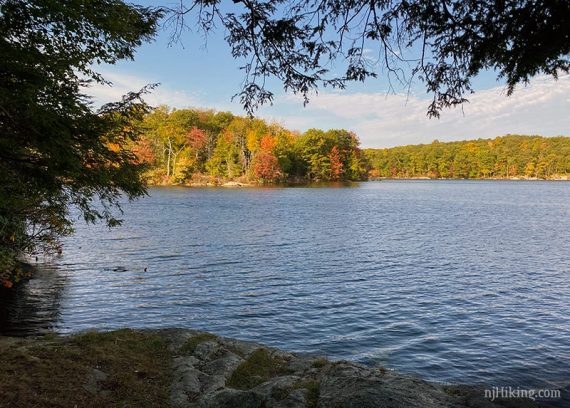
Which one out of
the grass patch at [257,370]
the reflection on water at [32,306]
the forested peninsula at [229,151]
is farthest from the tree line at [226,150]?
the grass patch at [257,370]

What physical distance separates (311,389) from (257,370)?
2.29 m

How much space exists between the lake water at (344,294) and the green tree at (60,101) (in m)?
8.24

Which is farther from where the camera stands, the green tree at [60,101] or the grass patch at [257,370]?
the grass patch at [257,370]

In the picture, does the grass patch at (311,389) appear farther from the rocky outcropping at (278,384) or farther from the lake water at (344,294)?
the lake water at (344,294)

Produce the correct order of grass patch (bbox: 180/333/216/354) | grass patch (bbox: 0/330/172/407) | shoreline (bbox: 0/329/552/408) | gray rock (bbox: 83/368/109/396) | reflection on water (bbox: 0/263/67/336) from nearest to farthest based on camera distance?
A: shoreline (bbox: 0/329/552/408), grass patch (bbox: 0/330/172/407), gray rock (bbox: 83/368/109/396), grass patch (bbox: 180/333/216/354), reflection on water (bbox: 0/263/67/336)

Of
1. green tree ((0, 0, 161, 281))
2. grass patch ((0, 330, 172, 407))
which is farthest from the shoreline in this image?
green tree ((0, 0, 161, 281))

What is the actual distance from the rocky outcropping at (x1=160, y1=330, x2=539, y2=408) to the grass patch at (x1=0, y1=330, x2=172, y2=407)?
451 millimetres

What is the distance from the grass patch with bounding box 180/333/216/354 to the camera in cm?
1038

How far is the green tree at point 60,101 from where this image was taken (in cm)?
689

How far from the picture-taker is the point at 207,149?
5044 inches

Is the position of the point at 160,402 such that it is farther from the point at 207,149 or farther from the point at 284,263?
the point at 207,149

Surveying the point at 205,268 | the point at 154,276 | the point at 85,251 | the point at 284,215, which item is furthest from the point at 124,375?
the point at 284,215

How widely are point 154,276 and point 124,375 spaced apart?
15485 mm

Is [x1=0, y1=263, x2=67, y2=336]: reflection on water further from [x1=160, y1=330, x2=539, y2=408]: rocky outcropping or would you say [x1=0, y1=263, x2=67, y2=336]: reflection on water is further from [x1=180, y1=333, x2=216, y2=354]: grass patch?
[x1=180, y1=333, x2=216, y2=354]: grass patch
